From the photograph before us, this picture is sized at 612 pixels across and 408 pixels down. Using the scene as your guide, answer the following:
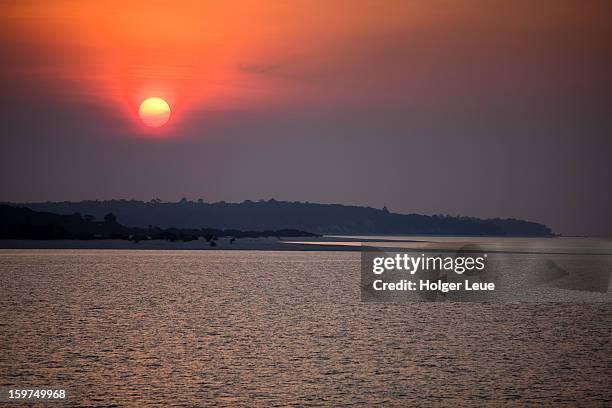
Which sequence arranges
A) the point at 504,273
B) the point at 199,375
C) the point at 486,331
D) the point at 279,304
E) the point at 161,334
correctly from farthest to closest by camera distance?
1. the point at 504,273
2. the point at 279,304
3. the point at 486,331
4. the point at 161,334
5. the point at 199,375

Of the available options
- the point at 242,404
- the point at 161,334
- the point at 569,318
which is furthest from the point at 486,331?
the point at 242,404

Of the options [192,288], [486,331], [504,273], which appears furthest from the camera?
[504,273]

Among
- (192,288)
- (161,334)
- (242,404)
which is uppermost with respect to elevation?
(192,288)

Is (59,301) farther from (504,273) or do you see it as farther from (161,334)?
(504,273)

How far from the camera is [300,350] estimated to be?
120ft

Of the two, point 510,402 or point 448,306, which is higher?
point 448,306

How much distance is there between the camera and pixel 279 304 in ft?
202

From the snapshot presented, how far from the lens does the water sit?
27.3 meters

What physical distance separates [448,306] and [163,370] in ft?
112

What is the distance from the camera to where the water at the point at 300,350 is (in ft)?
89.6

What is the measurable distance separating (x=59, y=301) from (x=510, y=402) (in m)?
42.6

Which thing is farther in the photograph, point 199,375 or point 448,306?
point 448,306

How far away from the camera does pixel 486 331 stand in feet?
148

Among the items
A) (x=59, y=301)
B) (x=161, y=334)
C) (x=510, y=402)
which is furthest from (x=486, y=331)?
(x=59, y=301)
